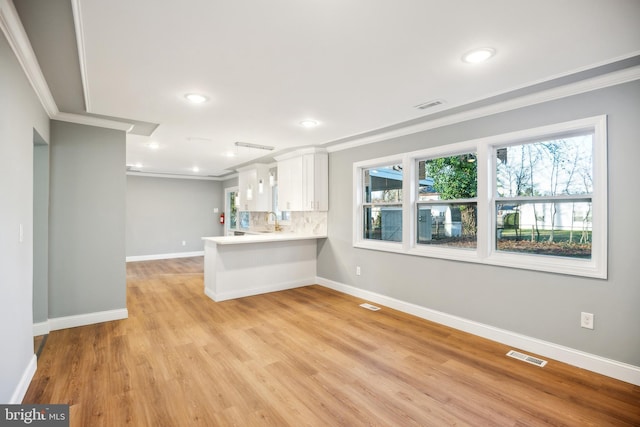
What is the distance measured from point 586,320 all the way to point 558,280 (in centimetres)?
37

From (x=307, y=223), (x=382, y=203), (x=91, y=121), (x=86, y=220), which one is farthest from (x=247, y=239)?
(x=91, y=121)

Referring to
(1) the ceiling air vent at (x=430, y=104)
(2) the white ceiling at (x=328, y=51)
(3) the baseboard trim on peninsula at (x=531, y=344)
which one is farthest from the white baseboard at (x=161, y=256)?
(1) the ceiling air vent at (x=430, y=104)

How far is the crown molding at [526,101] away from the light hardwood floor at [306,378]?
95.6 inches

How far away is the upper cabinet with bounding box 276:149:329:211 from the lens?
5.29m

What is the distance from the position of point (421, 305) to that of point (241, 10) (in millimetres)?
3656

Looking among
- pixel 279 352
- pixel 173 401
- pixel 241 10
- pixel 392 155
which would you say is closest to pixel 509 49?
pixel 241 10

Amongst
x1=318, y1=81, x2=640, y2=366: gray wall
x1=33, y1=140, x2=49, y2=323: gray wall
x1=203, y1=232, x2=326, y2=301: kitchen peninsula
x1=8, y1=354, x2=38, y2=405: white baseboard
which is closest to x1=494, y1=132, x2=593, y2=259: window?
x1=318, y1=81, x2=640, y2=366: gray wall

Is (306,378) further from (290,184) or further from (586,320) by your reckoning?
(290,184)

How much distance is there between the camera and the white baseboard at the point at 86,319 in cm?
353

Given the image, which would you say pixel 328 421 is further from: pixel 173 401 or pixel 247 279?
pixel 247 279

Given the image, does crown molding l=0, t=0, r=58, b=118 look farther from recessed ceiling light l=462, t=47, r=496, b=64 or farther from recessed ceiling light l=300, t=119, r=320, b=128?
recessed ceiling light l=462, t=47, r=496, b=64

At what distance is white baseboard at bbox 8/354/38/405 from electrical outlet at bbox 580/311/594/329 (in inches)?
172

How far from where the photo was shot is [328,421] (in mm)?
1991

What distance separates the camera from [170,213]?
898 centimetres
